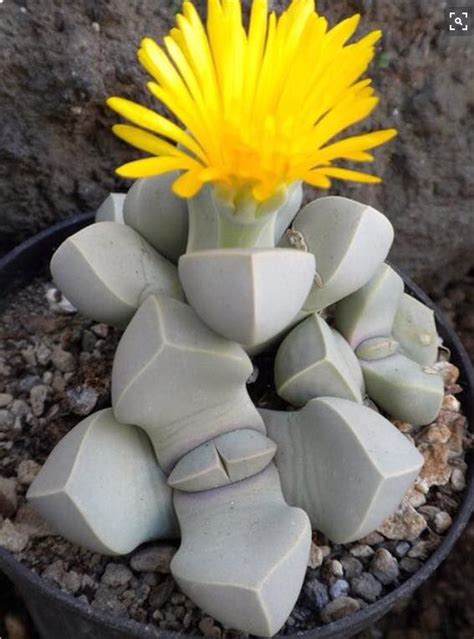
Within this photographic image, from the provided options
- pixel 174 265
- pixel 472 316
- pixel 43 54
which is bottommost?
pixel 472 316

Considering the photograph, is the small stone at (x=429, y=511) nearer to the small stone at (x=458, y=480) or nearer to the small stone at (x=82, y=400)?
the small stone at (x=458, y=480)

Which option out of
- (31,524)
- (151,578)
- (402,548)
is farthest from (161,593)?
(402,548)

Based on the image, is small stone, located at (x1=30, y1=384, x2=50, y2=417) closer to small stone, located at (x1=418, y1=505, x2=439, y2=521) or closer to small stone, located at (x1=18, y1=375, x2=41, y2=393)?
small stone, located at (x1=18, y1=375, x2=41, y2=393)

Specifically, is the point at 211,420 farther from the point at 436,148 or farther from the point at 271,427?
the point at 436,148

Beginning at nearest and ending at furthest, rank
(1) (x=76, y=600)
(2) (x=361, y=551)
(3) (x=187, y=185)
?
(3) (x=187, y=185), (1) (x=76, y=600), (2) (x=361, y=551)

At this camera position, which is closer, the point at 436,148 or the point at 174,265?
the point at 174,265

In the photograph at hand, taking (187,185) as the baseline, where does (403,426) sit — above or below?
below

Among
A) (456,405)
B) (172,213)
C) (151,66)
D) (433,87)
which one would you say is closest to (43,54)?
(172,213)

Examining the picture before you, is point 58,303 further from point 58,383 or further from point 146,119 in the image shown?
point 146,119
